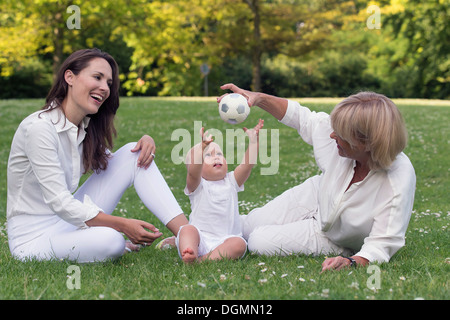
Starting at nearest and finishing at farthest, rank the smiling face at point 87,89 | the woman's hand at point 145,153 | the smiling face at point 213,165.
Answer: the smiling face at point 87,89
the woman's hand at point 145,153
the smiling face at point 213,165

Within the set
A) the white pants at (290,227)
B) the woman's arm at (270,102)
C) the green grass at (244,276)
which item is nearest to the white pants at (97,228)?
the green grass at (244,276)

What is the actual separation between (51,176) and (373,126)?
2192 millimetres

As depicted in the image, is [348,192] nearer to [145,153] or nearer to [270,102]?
[270,102]

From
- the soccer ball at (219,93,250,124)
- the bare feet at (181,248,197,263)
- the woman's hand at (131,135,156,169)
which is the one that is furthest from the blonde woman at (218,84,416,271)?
the woman's hand at (131,135,156,169)

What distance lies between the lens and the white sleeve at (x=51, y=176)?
12.1 feet

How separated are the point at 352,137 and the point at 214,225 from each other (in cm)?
135

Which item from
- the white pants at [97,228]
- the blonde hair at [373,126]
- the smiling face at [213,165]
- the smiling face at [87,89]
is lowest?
the white pants at [97,228]

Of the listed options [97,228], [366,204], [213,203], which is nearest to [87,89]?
[97,228]

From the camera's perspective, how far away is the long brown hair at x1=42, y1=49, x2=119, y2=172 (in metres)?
4.08

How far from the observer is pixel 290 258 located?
411 cm

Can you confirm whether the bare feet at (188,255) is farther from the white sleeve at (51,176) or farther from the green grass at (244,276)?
the white sleeve at (51,176)

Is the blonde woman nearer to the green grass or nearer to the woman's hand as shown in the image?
the green grass

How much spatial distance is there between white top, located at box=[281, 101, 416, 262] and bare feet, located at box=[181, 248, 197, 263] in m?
1.01
